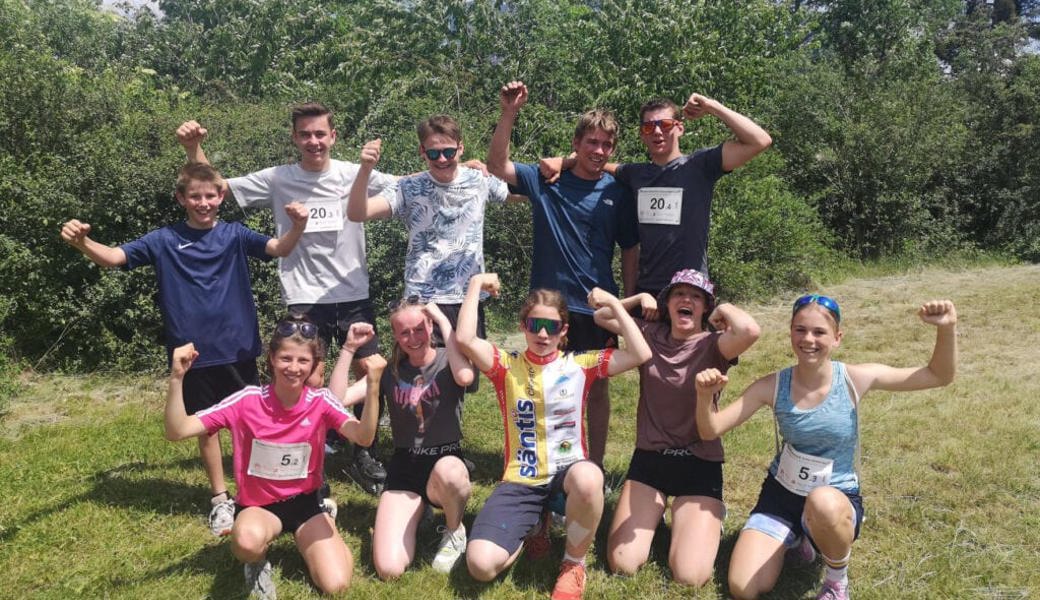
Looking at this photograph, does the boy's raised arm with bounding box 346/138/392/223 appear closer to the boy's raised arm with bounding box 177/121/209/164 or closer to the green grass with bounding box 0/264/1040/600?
the boy's raised arm with bounding box 177/121/209/164

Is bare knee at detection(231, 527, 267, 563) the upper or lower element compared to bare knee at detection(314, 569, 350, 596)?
upper

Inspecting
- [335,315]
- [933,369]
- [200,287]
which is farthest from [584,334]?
[200,287]

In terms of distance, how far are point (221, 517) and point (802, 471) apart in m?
3.07

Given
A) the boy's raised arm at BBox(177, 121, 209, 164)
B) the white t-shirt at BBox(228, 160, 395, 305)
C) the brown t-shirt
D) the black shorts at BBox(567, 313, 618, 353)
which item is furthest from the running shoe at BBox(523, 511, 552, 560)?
the boy's raised arm at BBox(177, 121, 209, 164)

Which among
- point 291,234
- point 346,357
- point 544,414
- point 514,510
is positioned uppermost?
point 291,234

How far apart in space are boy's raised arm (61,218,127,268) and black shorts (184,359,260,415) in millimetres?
730

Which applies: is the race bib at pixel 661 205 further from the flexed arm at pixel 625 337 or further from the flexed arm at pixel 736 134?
the flexed arm at pixel 625 337

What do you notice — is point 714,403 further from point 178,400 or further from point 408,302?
point 178,400

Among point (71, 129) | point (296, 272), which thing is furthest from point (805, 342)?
point (71, 129)

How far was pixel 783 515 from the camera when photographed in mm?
3570

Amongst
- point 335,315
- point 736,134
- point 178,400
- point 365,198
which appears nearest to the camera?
point 178,400

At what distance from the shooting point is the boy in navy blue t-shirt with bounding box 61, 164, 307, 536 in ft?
13.4

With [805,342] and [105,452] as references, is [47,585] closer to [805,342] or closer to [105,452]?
[105,452]

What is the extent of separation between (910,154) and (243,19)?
45.8 ft
